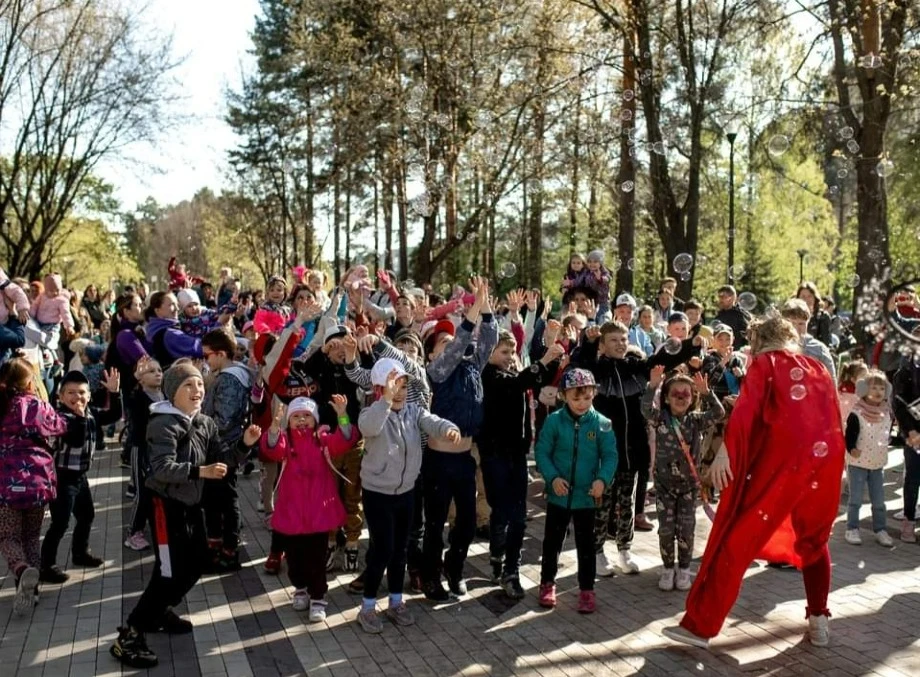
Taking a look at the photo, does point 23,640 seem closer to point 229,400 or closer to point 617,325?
point 229,400

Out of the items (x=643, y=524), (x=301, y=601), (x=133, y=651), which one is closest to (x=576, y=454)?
(x=301, y=601)

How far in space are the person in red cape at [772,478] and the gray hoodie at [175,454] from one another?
2890 millimetres

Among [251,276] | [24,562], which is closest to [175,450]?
[24,562]

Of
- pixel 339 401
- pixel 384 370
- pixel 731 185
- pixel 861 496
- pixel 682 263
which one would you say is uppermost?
pixel 731 185

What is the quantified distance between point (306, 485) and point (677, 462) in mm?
2647

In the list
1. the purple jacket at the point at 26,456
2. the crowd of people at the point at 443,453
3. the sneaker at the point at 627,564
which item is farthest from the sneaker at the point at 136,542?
the sneaker at the point at 627,564

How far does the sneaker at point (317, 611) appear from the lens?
6.05m

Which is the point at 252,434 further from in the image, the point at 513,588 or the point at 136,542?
the point at 136,542

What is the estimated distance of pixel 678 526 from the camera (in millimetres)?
6742

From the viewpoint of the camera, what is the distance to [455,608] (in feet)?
20.8

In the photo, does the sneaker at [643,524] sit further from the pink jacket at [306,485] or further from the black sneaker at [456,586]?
the pink jacket at [306,485]

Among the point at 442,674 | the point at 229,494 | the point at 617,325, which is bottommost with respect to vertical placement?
the point at 442,674

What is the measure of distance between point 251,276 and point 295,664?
52323 mm

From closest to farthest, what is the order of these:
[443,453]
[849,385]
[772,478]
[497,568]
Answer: [772,478]
[443,453]
[497,568]
[849,385]
